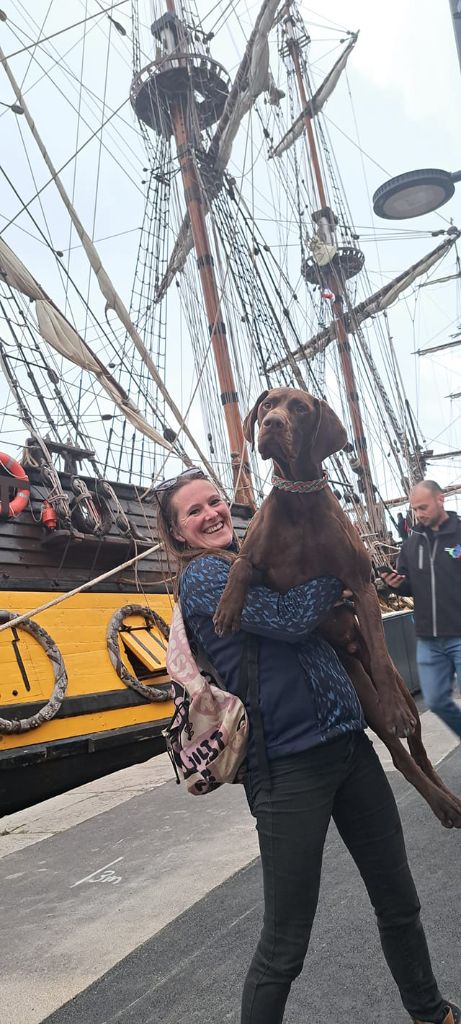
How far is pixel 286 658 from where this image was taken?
162cm

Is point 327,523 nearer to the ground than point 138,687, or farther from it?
farther from it

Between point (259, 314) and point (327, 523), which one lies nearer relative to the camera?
point (327, 523)

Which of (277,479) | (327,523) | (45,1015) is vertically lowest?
(45,1015)

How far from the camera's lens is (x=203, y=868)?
3182 mm

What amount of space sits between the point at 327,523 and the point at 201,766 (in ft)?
1.92

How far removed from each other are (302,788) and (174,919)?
1479 millimetres

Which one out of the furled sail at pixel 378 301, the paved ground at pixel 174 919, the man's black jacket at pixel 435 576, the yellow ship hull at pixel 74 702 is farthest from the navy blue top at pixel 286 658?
the furled sail at pixel 378 301

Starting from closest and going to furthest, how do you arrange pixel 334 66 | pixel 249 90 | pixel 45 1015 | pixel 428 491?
pixel 45 1015, pixel 428 491, pixel 249 90, pixel 334 66

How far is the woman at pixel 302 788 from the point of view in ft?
5.01

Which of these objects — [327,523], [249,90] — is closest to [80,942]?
[327,523]

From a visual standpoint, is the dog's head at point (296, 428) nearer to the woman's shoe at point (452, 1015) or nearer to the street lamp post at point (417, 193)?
Result: the woman's shoe at point (452, 1015)

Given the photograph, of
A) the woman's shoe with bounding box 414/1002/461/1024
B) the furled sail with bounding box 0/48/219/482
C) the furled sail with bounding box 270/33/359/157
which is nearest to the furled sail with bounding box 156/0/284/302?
the furled sail with bounding box 270/33/359/157

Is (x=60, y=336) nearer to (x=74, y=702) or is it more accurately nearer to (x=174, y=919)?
(x=74, y=702)

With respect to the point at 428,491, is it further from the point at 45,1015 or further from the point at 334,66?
the point at 334,66
